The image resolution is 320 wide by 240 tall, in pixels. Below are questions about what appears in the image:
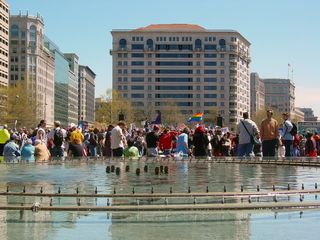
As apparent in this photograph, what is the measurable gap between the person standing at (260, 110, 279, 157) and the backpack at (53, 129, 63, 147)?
25.8 feet

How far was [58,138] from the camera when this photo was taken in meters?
26.0

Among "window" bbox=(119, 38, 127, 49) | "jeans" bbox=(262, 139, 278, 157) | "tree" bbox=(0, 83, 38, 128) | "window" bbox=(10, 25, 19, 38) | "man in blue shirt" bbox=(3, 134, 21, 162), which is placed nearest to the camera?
"jeans" bbox=(262, 139, 278, 157)

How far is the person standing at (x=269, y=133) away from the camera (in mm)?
21750

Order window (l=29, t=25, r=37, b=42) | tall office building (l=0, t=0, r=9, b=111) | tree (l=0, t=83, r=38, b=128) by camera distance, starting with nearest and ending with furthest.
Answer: tree (l=0, t=83, r=38, b=128) → tall office building (l=0, t=0, r=9, b=111) → window (l=29, t=25, r=37, b=42)

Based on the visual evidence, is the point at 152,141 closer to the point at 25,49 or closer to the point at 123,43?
the point at 25,49

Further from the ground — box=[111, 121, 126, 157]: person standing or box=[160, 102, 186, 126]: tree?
box=[160, 102, 186, 126]: tree

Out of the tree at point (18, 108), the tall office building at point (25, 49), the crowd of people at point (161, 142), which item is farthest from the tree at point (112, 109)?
the crowd of people at point (161, 142)

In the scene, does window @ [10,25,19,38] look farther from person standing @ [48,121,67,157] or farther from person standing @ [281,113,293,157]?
person standing @ [281,113,293,157]

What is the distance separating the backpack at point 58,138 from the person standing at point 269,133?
25.8 feet

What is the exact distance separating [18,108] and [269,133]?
10577cm

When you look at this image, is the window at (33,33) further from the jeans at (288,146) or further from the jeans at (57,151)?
the jeans at (288,146)

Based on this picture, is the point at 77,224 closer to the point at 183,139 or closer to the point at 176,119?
the point at 183,139

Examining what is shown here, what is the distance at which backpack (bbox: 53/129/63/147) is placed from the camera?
2573 centimetres

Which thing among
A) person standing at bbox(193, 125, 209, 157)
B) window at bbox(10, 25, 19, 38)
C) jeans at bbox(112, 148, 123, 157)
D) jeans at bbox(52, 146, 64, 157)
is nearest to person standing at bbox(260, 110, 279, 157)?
person standing at bbox(193, 125, 209, 157)
